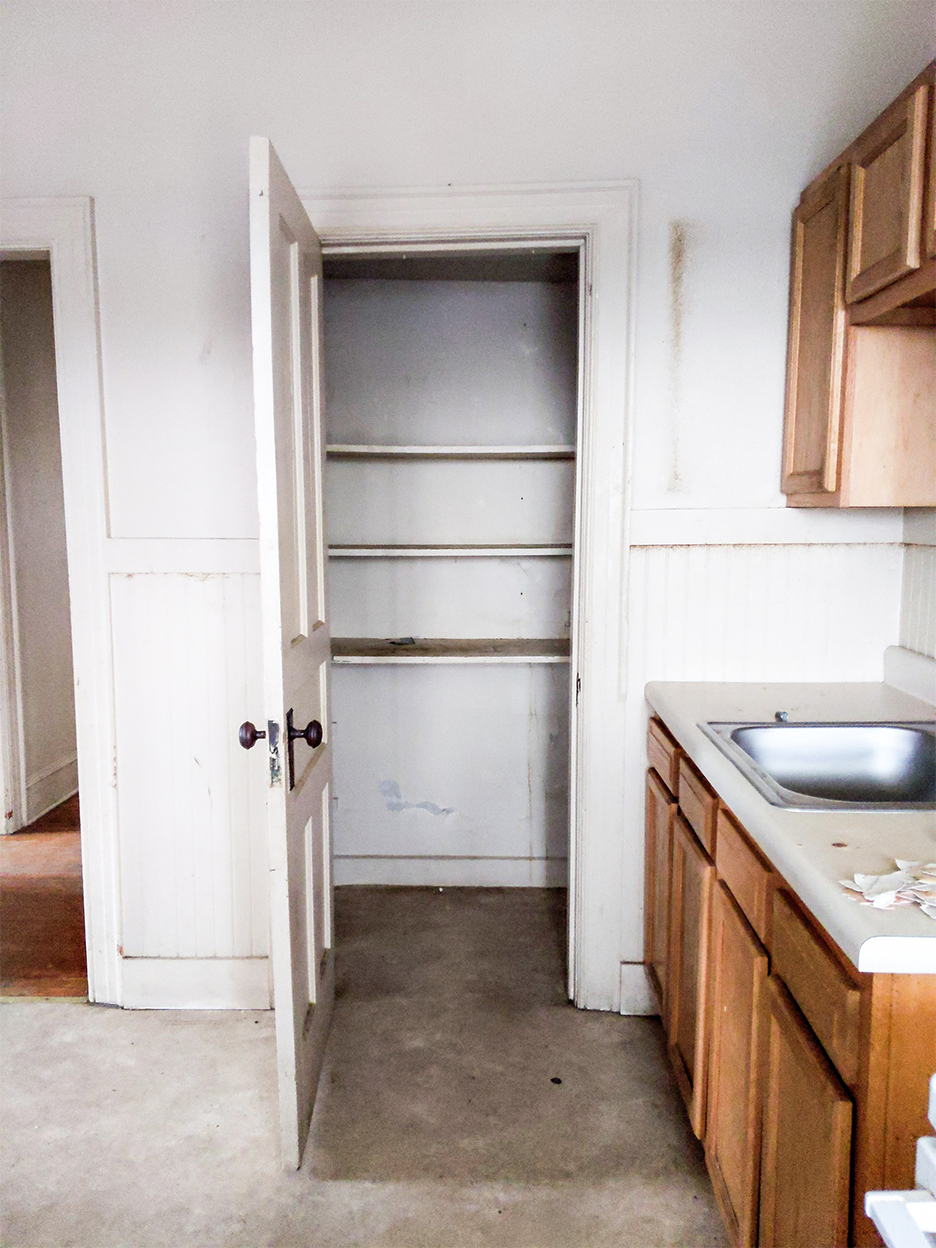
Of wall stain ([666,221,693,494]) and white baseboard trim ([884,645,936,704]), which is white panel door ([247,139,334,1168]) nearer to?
wall stain ([666,221,693,494])

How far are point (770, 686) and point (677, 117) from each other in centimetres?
151

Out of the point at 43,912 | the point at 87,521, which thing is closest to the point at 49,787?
the point at 43,912

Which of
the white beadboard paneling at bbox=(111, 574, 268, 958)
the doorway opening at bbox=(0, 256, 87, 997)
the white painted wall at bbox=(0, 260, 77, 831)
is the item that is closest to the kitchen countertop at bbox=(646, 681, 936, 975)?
the white beadboard paneling at bbox=(111, 574, 268, 958)

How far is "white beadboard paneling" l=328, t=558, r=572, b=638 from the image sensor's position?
3.23m

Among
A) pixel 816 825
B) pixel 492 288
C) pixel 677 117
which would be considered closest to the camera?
pixel 816 825

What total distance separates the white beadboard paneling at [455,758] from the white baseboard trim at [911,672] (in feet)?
4.03

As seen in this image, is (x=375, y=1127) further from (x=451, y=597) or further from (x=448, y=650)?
(x=451, y=597)

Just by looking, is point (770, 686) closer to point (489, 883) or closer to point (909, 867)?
point (909, 867)

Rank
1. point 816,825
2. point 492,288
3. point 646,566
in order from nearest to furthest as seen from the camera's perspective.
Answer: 1. point 816,825
2. point 646,566
3. point 492,288

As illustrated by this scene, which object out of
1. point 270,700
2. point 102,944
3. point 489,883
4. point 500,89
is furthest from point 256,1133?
point 500,89

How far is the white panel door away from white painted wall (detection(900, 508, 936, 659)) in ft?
5.06

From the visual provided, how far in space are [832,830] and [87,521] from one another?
203 cm

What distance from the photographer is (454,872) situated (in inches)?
130

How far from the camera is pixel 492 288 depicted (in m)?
3.13
